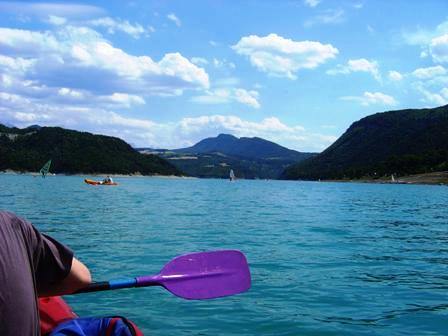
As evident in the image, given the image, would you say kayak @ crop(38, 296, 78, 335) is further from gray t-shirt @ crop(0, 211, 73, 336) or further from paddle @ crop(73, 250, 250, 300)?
gray t-shirt @ crop(0, 211, 73, 336)

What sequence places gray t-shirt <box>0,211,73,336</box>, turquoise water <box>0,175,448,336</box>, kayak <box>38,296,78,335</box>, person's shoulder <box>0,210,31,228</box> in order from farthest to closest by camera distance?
turquoise water <box>0,175,448,336</box> < kayak <box>38,296,78,335</box> < person's shoulder <box>0,210,31,228</box> < gray t-shirt <box>0,211,73,336</box>

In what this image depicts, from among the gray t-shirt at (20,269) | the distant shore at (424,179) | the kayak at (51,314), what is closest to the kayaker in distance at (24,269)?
the gray t-shirt at (20,269)

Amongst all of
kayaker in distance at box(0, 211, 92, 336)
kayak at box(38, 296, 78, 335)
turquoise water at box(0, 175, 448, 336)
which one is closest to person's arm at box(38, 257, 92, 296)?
kayaker in distance at box(0, 211, 92, 336)

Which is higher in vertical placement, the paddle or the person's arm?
the person's arm

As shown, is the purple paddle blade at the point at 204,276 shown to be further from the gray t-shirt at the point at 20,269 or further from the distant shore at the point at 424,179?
the distant shore at the point at 424,179

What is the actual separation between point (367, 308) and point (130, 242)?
11.5 m

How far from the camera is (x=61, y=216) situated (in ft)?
97.8

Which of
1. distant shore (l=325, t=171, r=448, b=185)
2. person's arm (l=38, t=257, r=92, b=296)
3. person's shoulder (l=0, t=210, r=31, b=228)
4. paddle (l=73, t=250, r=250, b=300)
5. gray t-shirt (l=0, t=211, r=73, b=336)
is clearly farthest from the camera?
distant shore (l=325, t=171, r=448, b=185)

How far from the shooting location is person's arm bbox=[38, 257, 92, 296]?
4.04 m

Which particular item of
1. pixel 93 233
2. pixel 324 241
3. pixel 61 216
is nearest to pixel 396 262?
pixel 324 241

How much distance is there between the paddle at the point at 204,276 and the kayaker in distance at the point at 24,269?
2.62 meters

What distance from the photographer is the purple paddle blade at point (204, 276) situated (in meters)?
6.55

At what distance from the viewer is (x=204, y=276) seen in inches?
264

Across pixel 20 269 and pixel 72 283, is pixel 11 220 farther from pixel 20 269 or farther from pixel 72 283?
pixel 72 283
